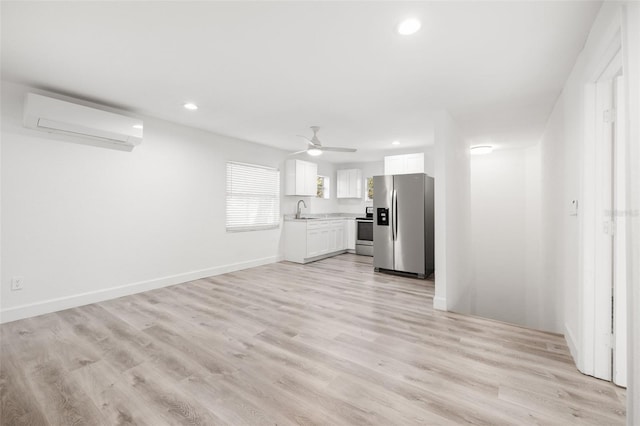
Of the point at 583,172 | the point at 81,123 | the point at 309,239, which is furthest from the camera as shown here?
the point at 309,239

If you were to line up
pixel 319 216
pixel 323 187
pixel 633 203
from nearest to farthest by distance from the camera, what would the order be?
pixel 633 203 < pixel 319 216 < pixel 323 187

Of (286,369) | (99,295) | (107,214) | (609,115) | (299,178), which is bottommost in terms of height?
(286,369)

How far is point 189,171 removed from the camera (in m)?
4.46

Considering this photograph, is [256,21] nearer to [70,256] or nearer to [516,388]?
[516,388]

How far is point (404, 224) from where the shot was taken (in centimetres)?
483

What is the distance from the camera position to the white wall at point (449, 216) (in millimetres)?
3346

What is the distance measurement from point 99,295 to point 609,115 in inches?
210

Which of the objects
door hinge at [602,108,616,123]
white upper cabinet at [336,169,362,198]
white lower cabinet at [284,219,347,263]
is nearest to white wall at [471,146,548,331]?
white upper cabinet at [336,169,362,198]

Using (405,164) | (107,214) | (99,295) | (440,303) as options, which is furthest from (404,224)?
(99,295)

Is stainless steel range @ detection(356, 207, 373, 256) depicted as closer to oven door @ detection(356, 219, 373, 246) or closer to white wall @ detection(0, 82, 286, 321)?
oven door @ detection(356, 219, 373, 246)

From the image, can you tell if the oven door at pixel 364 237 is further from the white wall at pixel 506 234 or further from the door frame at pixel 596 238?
the door frame at pixel 596 238

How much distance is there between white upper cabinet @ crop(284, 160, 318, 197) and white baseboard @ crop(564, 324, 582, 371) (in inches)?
192

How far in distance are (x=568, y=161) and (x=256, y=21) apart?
285 cm

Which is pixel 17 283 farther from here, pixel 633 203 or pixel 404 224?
pixel 404 224
